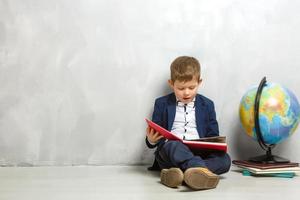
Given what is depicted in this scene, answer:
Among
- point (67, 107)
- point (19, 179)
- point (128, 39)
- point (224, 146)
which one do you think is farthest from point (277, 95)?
point (19, 179)

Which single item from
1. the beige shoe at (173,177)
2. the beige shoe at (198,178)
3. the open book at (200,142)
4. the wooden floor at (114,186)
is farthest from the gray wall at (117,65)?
the beige shoe at (198,178)

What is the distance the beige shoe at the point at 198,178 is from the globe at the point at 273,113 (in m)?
0.54

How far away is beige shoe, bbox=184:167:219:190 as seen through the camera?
6.89 feet

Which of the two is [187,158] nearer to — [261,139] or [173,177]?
[173,177]

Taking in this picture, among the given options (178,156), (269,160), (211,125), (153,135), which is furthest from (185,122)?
(269,160)

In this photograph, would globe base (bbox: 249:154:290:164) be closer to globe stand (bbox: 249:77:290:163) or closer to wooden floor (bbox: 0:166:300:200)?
globe stand (bbox: 249:77:290:163)

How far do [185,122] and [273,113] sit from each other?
1.60ft

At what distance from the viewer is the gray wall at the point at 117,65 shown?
2805 millimetres

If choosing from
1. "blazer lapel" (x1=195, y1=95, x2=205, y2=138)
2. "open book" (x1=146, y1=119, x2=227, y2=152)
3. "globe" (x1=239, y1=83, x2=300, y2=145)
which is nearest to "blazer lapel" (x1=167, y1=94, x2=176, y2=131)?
"blazer lapel" (x1=195, y1=95, x2=205, y2=138)

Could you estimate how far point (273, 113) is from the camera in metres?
2.48

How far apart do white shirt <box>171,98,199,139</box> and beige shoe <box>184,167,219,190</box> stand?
50cm

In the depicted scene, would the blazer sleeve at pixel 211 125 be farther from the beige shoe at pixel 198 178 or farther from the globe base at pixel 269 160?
the beige shoe at pixel 198 178

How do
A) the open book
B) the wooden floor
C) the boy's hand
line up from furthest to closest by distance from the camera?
the boy's hand, the open book, the wooden floor

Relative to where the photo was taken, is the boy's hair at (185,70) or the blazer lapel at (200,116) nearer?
the boy's hair at (185,70)
